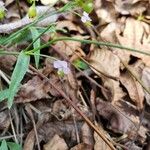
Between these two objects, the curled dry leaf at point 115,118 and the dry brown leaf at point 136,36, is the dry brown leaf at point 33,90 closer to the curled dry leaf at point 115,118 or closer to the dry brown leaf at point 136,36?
the curled dry leaf at point 115,118

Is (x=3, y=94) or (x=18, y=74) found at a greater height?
(x=18, y=74)

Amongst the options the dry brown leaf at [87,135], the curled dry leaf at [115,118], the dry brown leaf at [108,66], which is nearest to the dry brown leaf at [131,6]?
the dry brown leaf at [108,66]

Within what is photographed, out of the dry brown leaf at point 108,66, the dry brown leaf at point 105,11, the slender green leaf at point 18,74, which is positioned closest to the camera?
the slender green leaf at point 18,74

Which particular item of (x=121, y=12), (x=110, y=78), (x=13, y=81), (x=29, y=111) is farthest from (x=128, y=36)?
(x=13, y=81)

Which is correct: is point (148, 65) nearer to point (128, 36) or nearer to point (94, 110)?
point (128, 36)

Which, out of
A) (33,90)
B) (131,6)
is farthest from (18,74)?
(131,6)

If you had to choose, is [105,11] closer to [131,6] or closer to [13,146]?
[131,6]

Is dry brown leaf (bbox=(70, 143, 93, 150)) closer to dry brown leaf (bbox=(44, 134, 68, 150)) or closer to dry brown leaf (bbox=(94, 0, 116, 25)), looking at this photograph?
dry brown leaf (bbox=(44, 134, 68, 150))

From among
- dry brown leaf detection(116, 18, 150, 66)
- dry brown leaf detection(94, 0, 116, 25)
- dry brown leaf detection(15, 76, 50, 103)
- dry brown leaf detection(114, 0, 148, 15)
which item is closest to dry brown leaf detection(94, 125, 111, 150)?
dry brown leaf detection(15, 76, 50, 103)
